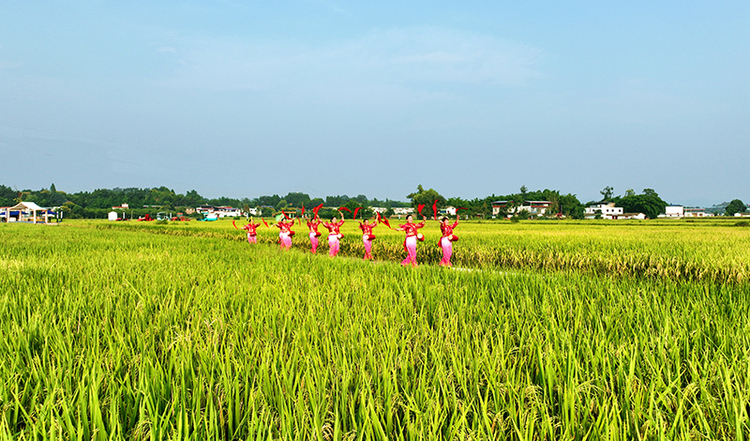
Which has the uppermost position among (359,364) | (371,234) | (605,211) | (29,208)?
(605,211)

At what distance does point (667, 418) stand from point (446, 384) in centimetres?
97

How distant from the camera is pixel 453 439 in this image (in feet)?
4.17

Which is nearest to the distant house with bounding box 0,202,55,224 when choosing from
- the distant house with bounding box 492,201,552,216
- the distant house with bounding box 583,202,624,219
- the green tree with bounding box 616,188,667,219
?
the distant house with bounding box 492,201,552,216

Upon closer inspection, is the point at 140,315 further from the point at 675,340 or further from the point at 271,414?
the point at 675,340

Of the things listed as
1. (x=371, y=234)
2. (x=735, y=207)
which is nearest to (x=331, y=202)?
(x=371, y=234)

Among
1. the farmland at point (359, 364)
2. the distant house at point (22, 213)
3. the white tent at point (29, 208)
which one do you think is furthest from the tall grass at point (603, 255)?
the distant house at point (22, 213)

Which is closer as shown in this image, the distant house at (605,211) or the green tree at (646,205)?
the green tree at (646,205)

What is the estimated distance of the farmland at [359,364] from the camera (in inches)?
52.7

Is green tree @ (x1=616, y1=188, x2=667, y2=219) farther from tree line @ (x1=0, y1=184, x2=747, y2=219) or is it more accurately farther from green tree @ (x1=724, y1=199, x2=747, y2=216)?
green tree @ (x1=724, y1=199, x2=747, y2=216)

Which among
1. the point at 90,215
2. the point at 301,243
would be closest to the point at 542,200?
the point at 301,243

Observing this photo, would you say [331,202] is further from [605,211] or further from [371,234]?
[371,234]

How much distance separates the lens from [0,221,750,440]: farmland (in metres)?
1.34

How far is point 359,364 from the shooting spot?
1.79 meters

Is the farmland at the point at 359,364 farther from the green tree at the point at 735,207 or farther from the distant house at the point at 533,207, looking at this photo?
the green tree at the point at 735,207
